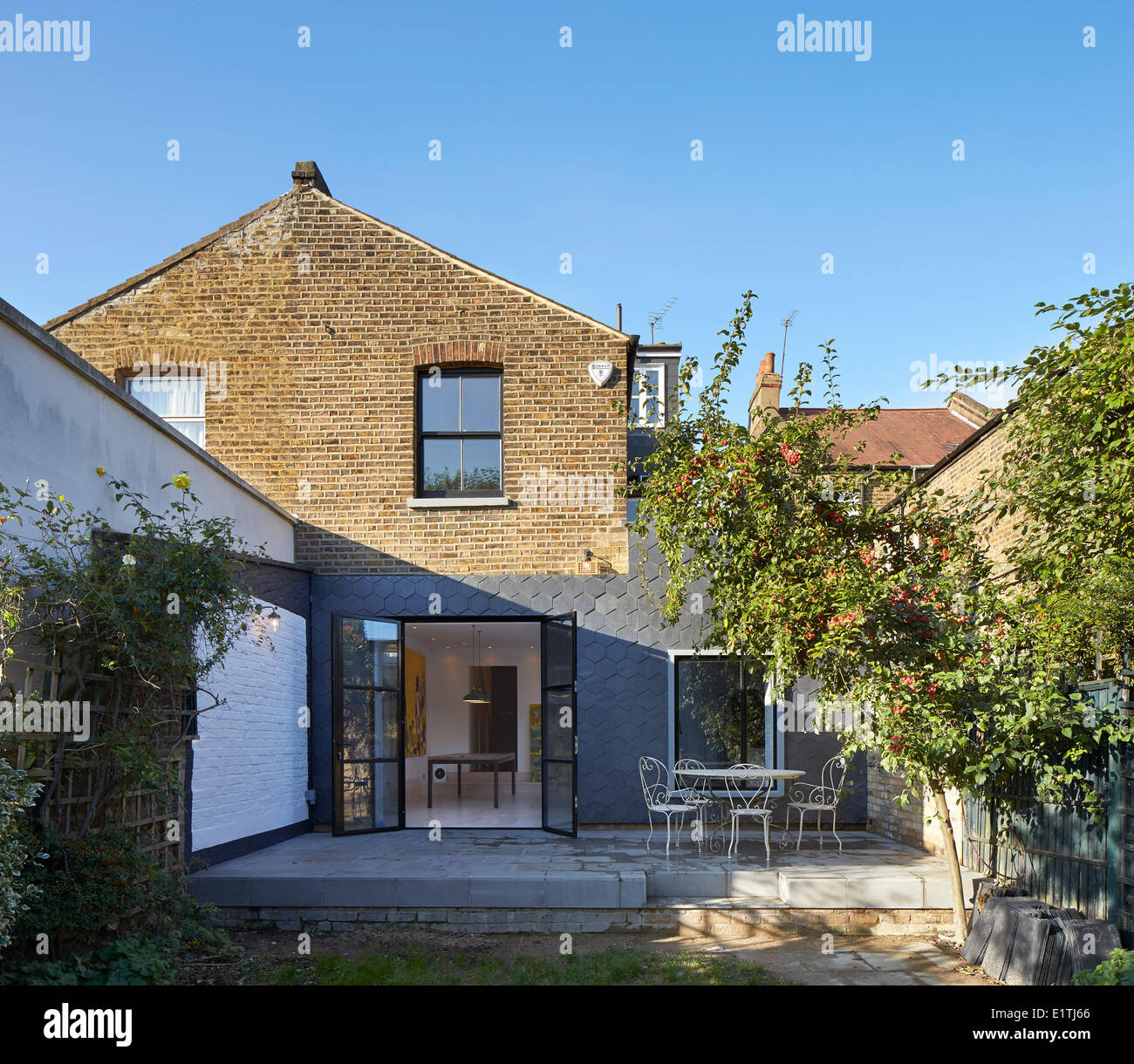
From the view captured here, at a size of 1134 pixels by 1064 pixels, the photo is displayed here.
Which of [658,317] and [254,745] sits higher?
[658,317]

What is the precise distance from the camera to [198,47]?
7.44 meters

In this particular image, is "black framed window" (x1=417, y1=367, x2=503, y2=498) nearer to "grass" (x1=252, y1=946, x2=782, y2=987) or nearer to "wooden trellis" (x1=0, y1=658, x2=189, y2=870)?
"wooden trellis" (x1=0, y1=658, x2=189, y2=870)

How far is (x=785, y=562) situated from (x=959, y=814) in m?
3.25

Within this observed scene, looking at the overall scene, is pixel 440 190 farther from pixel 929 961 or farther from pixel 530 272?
pixel 929 961

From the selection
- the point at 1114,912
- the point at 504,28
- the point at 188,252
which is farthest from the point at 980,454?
the point at 188,252

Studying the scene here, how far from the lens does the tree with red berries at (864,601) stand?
18.0 ft

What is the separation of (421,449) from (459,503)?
32.4 inches

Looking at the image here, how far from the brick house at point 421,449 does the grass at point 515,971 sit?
3.60 m

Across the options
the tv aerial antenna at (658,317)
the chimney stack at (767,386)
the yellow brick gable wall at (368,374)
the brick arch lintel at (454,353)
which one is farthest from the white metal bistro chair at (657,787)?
the tv aerial antenna at (658,317)

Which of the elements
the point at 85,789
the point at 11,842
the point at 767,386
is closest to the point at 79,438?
the point at 85,789

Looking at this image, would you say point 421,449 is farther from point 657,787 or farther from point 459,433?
point 657,787

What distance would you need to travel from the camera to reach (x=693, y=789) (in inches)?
351

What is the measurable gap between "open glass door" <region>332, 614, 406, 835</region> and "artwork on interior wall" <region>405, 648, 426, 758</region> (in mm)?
5080

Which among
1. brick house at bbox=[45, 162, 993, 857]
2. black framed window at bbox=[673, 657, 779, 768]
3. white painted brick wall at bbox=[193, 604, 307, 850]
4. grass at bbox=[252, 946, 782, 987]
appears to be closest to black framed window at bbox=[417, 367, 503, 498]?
brick house at bbox=[45, 162, 993, 857]
